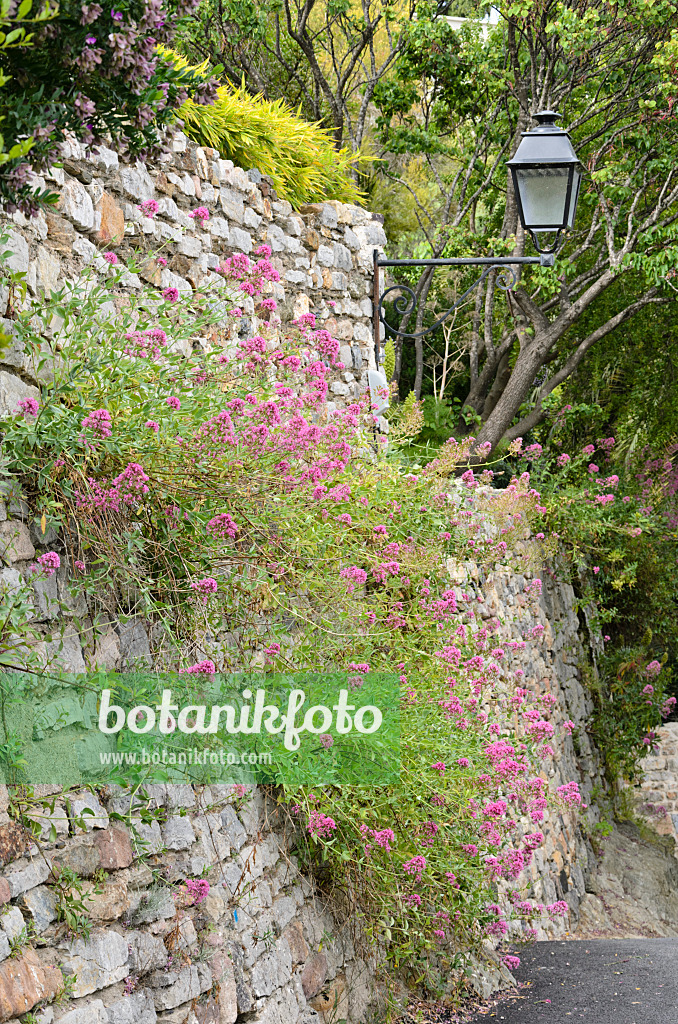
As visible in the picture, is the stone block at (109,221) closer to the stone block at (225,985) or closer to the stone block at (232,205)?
the stone block at (232,205)

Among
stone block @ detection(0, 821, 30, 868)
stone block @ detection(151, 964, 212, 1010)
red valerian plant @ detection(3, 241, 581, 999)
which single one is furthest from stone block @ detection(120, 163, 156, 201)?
stone block @ detection(151, 964, 212, 1010)

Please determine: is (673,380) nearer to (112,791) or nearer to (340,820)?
(340,820)

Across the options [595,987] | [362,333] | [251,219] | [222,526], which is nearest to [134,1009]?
[222,526]

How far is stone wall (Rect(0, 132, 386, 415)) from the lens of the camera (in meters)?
3.36

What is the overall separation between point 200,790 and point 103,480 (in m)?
1.18

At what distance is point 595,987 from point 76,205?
4750mm

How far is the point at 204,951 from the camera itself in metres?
3.16

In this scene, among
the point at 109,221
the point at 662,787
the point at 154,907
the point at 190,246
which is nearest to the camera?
the point at 154,907

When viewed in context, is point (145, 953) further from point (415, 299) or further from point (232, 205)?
point (415, 299)

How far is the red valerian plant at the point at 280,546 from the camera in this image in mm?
3037

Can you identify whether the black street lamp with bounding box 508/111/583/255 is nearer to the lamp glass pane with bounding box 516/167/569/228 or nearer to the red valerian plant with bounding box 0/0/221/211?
the lamp glass pane with bounding box 516/167/569/228

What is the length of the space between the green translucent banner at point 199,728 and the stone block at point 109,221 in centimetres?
172

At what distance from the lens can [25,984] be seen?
236 cm

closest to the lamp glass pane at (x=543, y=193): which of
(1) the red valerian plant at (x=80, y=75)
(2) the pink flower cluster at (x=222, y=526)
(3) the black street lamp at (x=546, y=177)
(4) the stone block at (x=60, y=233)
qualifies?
(3) the black street lamp at (x=546, y=177)
